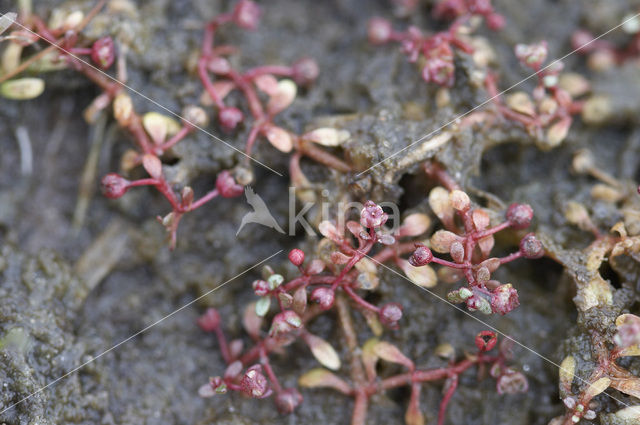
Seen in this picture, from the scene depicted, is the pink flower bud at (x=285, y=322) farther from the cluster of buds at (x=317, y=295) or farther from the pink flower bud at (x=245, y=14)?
the pink flower bud at (x=245, y=14)

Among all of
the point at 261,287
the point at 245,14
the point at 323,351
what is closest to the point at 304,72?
the point at 245,14

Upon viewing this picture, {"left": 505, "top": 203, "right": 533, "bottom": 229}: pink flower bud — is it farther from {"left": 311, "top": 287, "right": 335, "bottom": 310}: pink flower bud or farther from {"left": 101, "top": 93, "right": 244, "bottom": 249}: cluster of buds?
{"left": 101, "top": 93, "right": 244, "bottom": 249}: cluster of buds

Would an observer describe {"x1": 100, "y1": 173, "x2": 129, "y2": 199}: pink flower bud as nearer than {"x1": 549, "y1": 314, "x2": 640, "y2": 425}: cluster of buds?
No

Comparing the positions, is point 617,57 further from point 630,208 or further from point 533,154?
point 630,208

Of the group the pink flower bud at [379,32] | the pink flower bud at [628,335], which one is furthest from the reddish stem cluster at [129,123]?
the pink flower bud at [628,335]

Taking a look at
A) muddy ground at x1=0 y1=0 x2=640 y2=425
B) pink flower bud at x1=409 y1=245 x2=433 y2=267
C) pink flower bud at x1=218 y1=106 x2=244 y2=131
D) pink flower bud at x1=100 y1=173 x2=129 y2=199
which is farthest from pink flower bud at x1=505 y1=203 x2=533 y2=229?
pink flower bud at x1=100 y1=173 x2=129 y2=199

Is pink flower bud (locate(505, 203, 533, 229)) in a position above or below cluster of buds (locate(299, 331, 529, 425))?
above
